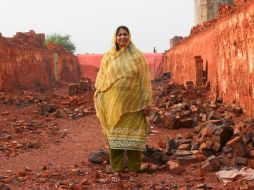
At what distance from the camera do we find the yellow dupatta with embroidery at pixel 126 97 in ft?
15.9

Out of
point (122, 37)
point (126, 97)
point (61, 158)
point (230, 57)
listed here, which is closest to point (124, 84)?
point (126, 97)

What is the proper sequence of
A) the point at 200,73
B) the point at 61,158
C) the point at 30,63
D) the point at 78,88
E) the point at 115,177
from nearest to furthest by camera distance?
1. the point at 115,177
2. the point at 61,158
3. the point at 200,73
4. the point at 78,88
5. the point at 30,63

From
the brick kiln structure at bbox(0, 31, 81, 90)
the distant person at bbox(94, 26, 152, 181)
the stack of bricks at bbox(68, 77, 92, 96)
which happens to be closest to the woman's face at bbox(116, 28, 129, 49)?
the distant person at bbox(94, 26, 152, 181)

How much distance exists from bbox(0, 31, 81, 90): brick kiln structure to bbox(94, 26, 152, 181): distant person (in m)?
10.8

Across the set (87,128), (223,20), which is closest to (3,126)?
(87,128)

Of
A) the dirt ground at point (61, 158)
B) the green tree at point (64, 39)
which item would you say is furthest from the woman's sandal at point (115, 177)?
the green tree at point (64, 39)

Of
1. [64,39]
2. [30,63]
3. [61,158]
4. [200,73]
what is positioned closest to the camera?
[61,158]

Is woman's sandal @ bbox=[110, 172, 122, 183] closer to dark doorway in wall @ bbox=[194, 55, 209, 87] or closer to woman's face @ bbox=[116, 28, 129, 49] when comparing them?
woman's face @ bbox=[116, 28, 129, 49]

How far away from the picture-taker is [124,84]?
486 centimetres

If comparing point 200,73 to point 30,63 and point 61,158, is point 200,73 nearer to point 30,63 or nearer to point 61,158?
point 61,158

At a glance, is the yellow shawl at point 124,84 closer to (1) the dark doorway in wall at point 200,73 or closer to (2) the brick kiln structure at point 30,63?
(1) the dark doorway in wall at point 200,73

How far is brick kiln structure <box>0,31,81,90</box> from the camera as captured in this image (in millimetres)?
16438

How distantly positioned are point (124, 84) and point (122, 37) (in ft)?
1.78

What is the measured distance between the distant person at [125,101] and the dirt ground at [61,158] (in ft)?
0.92
